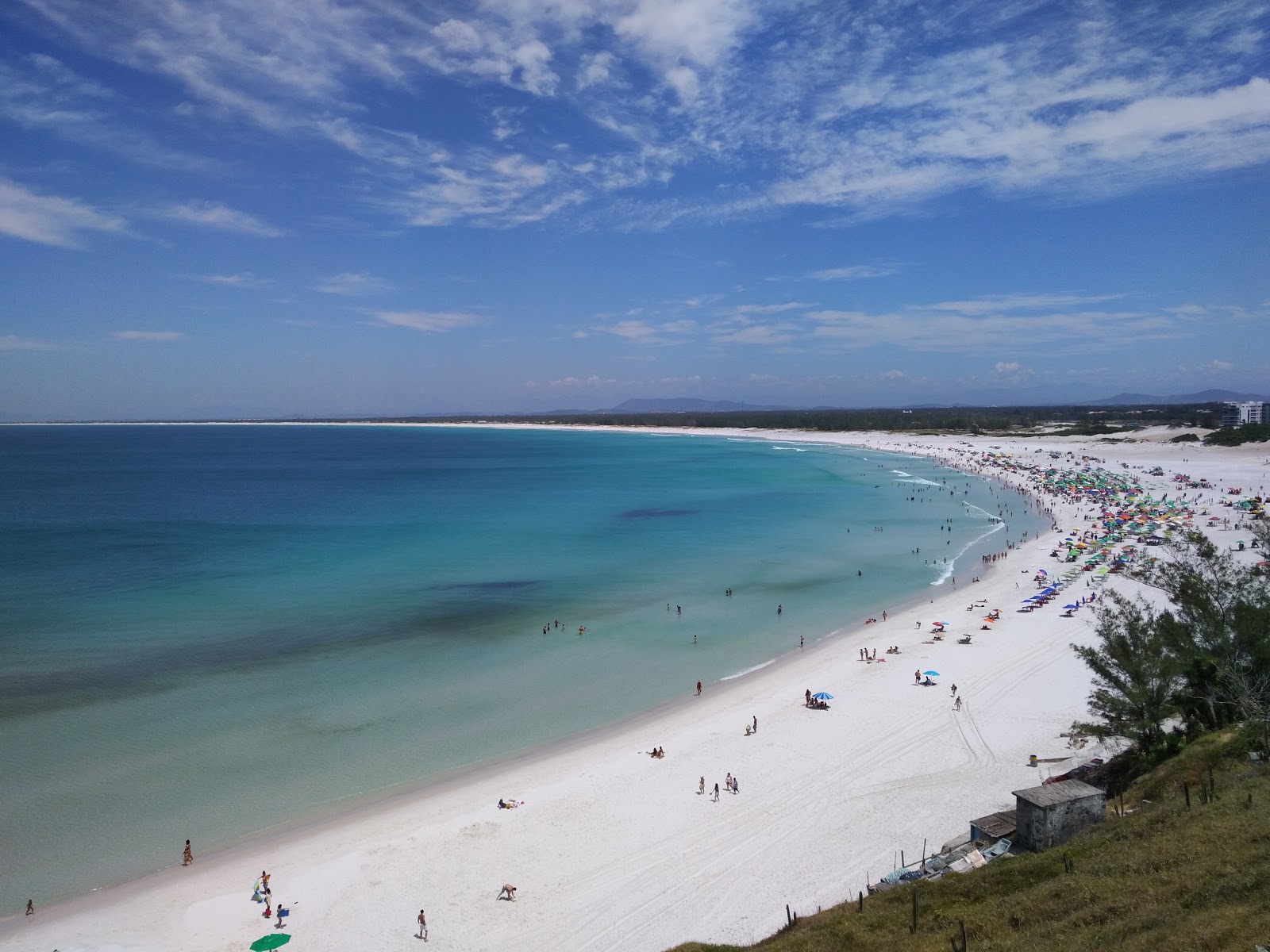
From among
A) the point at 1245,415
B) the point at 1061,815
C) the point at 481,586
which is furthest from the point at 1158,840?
the point at 1245,415

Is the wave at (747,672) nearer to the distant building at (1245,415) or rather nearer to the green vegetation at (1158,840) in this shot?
the green vegetation at (1158,840)

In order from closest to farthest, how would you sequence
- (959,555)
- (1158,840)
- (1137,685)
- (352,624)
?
1. (1158,840)
2. (1137,685)
3. (352,624)
4. (959,555)

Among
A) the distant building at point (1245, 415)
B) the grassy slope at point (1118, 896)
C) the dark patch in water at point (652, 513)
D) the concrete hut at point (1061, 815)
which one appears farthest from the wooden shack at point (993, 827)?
the distant building at point (1245, 415)

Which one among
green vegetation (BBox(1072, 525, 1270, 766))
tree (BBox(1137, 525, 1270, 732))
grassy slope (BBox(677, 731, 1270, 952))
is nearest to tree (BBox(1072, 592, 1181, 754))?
green vegetation (BBox(1072, 525, 1270, 766))

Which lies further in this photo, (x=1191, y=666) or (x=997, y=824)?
(x=1191, y=666)

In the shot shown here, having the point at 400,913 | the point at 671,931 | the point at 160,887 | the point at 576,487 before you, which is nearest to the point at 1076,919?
the point at 671,931

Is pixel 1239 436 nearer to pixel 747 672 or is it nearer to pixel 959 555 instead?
pixel 959 555
